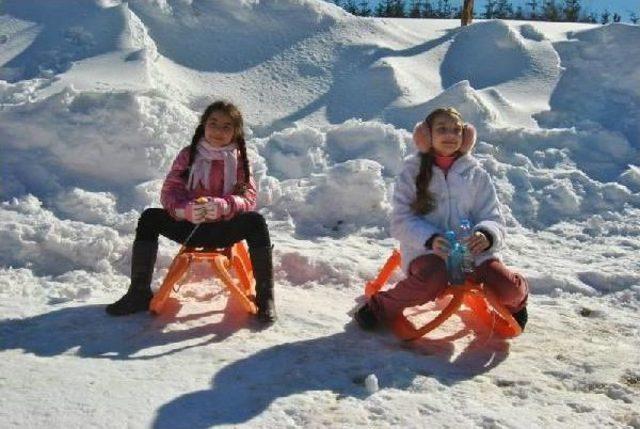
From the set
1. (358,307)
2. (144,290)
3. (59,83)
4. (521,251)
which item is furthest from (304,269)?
(59,83)

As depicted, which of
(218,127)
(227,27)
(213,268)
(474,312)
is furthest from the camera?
(227,27)

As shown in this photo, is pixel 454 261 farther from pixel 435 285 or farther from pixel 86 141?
pixel 86 141

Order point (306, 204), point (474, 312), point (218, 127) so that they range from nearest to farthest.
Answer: point (474, 312)
point (218, 127)
point (306, 204)

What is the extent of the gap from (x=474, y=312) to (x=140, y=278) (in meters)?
1.69

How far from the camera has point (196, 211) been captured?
11.6 ft

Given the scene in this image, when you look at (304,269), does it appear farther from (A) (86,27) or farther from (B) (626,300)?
(A) (86,27)

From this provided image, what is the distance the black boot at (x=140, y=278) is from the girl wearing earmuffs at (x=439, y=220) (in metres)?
1.05

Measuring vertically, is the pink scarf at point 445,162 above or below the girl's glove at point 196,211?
above

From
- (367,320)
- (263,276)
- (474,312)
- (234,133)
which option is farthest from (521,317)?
(234,133)

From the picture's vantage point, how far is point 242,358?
10.2ft

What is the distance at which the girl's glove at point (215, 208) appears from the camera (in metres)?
3.55

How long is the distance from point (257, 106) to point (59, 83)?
1.68m

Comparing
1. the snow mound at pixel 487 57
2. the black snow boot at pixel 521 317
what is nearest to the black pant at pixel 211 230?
the black snow boot at pixel 521 317

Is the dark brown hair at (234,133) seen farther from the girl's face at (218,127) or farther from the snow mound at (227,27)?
the snow mound at (227,27)
